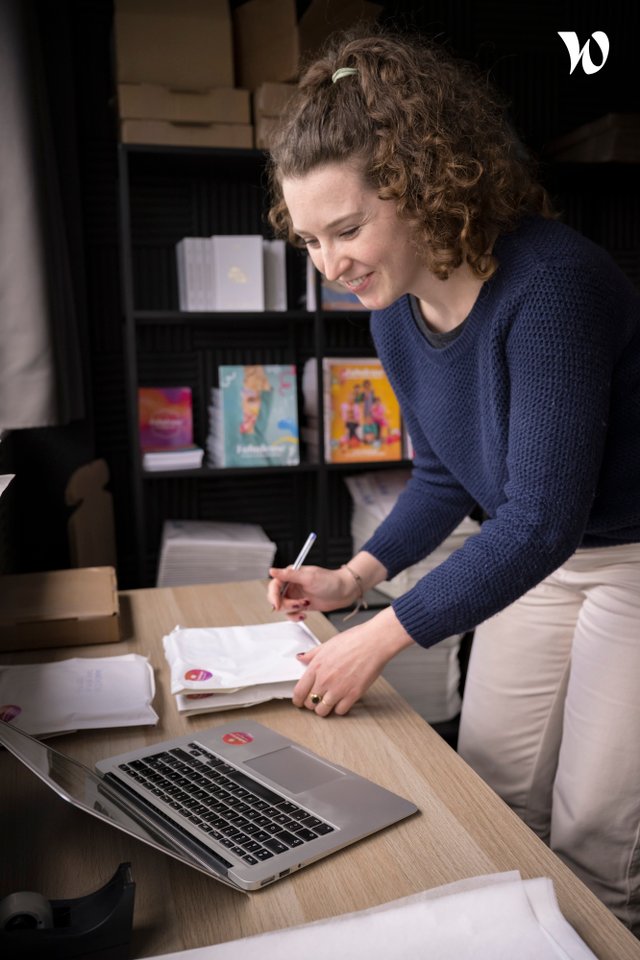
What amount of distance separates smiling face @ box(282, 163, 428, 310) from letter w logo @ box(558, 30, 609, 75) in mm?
2254

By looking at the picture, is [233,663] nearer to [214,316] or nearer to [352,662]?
[352,662]

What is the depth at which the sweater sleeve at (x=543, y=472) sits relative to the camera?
3.50ft

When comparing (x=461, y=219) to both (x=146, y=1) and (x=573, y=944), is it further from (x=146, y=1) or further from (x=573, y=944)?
(x=146, y=1)

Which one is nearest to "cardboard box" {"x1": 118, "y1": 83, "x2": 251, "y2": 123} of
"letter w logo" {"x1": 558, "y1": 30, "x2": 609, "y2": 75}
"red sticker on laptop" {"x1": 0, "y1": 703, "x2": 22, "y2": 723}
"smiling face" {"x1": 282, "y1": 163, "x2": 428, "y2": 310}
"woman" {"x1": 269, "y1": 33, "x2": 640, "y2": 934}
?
"woman" {"x1": 269, "y1": 33, "x2": 640, "y2": 934}

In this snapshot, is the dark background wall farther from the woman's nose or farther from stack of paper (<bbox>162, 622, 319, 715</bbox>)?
the woman's nose

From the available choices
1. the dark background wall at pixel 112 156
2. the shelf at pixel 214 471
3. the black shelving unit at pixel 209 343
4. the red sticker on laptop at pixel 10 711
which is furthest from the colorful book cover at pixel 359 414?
the red sticker on laptop at pixel 10 711

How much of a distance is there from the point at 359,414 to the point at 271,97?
0.94m

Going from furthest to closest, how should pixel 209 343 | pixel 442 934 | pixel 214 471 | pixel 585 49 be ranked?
pixel 585 49 → pixel 209 343 → pixel 214 471 → pixel 442 934

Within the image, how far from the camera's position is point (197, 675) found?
1.17m

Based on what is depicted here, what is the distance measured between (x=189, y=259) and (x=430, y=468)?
50.6 inches

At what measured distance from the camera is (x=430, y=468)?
156cm

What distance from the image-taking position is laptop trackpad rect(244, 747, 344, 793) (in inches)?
36.4

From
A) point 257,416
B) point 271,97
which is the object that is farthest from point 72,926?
point 271,97

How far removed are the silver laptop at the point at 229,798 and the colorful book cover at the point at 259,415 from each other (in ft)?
5.33
